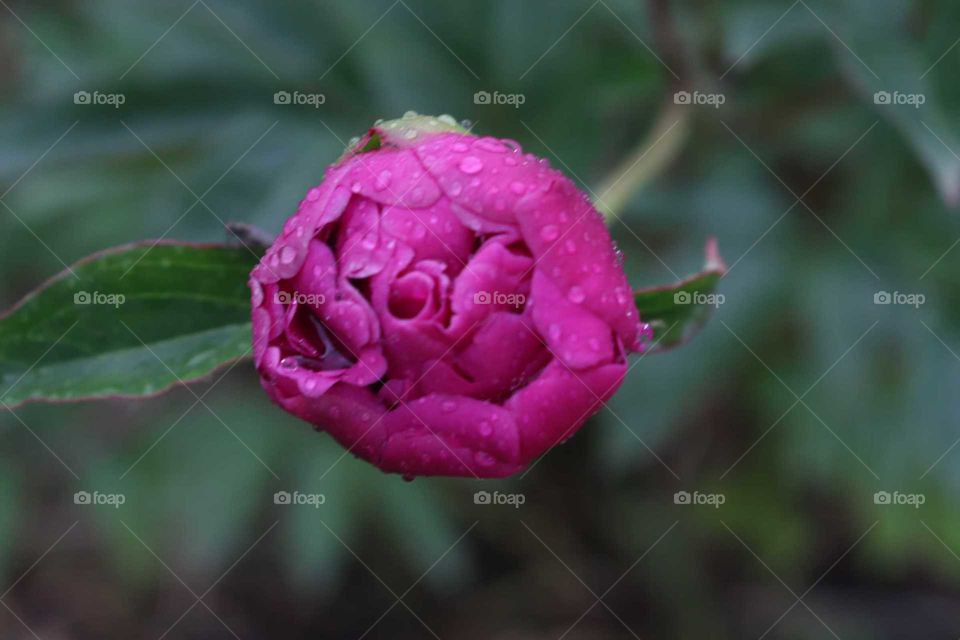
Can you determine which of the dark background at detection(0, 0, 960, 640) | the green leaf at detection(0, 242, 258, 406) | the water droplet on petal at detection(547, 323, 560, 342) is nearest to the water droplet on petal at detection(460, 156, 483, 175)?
the water droplet on petal at detection(547, 323, 560, 342)

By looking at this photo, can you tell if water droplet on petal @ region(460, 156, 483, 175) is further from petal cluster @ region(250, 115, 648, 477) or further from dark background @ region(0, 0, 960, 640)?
dark background @ region(0, 0, 960, 640)

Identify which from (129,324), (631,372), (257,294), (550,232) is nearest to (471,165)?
(550,232)

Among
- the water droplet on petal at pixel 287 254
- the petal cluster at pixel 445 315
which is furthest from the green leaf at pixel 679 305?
the water droplet on petal at pixel 287 254

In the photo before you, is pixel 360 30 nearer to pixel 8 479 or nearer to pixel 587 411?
pixel 587 411

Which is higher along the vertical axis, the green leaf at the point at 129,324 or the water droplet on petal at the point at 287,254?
the water droplet on petal at the point at 287,254

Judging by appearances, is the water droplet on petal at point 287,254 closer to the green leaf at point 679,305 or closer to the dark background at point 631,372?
the green leaf at point 679,305

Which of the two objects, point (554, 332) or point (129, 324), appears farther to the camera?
point (129, 324)

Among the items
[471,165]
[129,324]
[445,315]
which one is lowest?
[129,324]

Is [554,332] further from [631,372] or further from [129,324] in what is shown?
[631,372]
